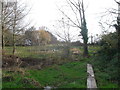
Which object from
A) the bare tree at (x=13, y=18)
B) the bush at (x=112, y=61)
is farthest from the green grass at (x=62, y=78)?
the bare tree at (x=13, y=18)

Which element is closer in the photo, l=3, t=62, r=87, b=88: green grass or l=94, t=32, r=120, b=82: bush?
l=3, t=62, r=87, b=88: green grass

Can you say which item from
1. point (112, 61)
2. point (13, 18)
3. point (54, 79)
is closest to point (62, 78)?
point (54, 79)

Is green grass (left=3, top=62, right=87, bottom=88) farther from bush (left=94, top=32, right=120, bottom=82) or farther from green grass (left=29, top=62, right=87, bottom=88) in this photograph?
bush (left=94, top=32, right=120, bottom=82)

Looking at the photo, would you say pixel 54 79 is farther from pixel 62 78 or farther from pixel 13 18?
pixel 13 18

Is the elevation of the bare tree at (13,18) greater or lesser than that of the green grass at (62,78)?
greater

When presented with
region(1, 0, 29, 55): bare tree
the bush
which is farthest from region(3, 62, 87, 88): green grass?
region(1, 0, 29, 55): bare tree

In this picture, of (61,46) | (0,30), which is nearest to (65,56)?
(61,46)

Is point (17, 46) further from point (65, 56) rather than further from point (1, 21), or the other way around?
point (65, 56)

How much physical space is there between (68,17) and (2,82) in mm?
16208

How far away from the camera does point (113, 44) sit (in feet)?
33.9

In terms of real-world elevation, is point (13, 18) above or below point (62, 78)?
above

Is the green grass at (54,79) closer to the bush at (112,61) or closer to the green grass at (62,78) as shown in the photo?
the green grass at (62,78)

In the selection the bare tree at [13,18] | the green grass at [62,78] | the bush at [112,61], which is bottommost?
the green grass at [62,78]

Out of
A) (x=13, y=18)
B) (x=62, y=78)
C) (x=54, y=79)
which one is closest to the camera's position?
(x=54, y=79)
